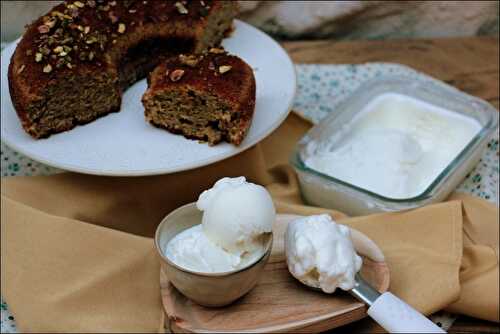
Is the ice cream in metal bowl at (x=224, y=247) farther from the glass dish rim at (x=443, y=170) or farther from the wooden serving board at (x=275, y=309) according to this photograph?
the glass dish rim at (x=443, y=170)

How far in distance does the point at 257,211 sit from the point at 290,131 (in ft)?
2.37

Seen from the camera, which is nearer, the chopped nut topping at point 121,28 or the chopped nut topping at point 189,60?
the chopped nut topping at point 189,60

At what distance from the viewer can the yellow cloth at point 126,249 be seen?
1.32 meters

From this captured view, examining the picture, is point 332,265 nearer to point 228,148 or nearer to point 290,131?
point 228,148

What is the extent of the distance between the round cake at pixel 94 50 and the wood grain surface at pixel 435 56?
1.24ft

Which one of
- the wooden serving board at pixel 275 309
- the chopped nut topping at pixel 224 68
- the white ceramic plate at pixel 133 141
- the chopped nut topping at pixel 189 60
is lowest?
the wooden serving board at pixel 275 309

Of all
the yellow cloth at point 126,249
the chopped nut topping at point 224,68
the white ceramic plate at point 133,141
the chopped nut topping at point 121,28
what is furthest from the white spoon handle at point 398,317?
the chopped nut topping at point 121,28

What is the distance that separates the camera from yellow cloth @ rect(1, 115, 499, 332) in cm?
132

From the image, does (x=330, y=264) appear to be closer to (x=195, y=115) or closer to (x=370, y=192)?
(x=370, y=192)

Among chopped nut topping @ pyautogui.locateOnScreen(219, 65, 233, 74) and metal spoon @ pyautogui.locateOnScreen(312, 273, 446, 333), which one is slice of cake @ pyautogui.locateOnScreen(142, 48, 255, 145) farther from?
metal spoon @ pyautogui.locateOnScreen(312, 273, 446, 333)

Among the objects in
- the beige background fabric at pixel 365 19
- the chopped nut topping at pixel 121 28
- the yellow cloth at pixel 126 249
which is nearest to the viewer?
the yellow cloth at pixel 126 249

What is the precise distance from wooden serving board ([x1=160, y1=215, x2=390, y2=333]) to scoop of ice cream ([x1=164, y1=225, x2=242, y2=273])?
3.4 inches

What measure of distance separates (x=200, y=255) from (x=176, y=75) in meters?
0.49

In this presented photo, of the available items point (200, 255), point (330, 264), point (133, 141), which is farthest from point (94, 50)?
point (330, 264)
